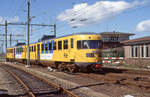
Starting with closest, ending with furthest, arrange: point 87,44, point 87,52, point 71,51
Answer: point 87,52 < point 87,44 < point 71,51

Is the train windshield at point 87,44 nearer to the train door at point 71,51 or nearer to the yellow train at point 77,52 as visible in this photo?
the yellow train at point 77,52

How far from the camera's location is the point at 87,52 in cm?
1533

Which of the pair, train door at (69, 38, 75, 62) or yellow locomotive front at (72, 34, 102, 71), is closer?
yellow locomotive front at (72, 34, 102, 71)

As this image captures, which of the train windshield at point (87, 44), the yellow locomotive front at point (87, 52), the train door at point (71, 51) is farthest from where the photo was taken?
the train door at point (71, 51)

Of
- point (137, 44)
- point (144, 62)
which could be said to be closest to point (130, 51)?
point (137, 44)

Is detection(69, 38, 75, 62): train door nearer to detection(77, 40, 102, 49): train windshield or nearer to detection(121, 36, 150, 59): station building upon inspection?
detection(77, 40, 102, 49): train windshield

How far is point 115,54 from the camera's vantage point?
28.6 metres

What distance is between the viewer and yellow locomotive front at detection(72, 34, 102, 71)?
15.4m

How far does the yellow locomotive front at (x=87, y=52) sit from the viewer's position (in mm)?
15375

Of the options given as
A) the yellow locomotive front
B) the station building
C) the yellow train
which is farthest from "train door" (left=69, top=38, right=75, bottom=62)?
the station building

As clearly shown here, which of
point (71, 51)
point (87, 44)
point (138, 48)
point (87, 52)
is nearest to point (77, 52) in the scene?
point (71, 51)

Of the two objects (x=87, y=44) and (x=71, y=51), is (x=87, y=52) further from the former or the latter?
(x=71, y=51)

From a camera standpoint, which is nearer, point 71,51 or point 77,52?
point 77,52

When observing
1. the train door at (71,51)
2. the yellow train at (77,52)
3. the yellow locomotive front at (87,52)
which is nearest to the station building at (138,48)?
the yellow train at (77,52)
